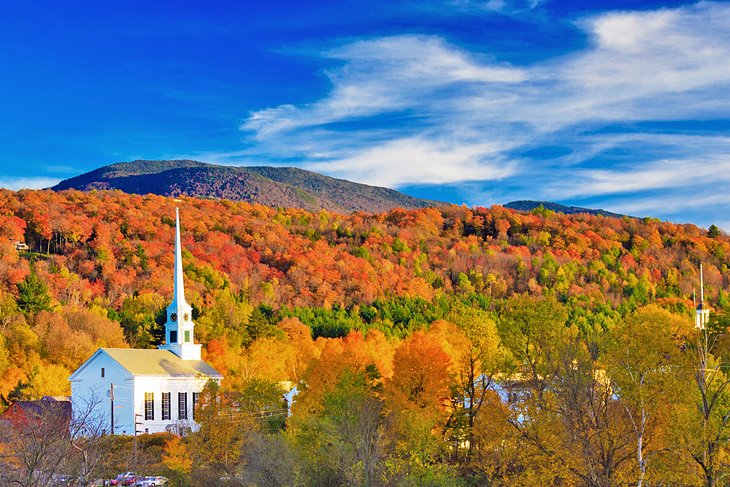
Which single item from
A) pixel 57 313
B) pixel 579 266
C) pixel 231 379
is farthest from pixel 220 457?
pixel 579 266

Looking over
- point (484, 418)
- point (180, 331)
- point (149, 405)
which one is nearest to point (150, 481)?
point (149, 405)

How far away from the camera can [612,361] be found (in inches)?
1464

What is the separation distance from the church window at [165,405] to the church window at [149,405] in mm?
808

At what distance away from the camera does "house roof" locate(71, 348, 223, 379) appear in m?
A: 73.1

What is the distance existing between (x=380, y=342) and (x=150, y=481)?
167 feet

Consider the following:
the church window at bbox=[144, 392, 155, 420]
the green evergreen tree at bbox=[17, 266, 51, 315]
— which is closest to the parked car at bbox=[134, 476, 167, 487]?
the church window at bbox=[144, 392, 155, 420]

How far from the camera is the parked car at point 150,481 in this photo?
54328 mm

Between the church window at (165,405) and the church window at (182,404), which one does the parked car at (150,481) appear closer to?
the church window at (165,405)

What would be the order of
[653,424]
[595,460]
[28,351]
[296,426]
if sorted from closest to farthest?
1. [595,460]
2. [653,424]
3. [296,426]
4. [28,351]

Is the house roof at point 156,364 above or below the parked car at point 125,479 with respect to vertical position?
above

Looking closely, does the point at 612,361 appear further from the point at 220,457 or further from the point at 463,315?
the point at 220,457

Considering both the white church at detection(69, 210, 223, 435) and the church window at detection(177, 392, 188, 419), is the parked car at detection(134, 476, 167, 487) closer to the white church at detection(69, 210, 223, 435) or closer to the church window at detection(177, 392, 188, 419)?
the white church at detection(69, 210, 223, 435)

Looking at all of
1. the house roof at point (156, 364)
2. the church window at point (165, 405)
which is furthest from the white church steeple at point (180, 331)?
the church window at point (165, 405)

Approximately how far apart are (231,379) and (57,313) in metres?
23.5
